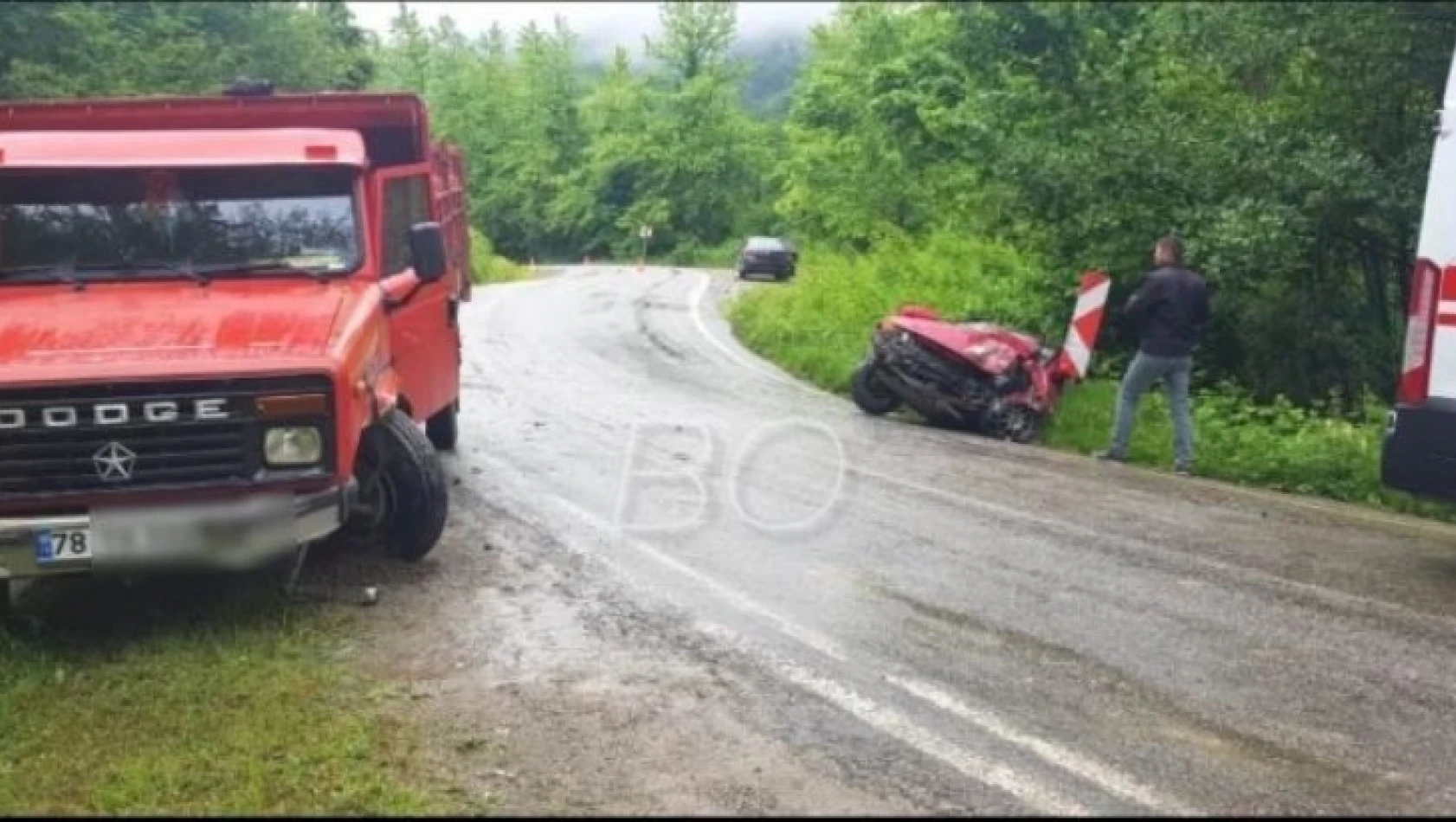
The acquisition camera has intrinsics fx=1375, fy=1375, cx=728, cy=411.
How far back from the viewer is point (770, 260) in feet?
144

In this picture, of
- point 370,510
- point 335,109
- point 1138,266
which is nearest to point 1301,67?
point 1138,266

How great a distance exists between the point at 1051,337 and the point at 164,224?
35.3 ft

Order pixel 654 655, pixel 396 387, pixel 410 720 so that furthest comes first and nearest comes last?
1. pixel 396 387
2. pixel 654 655
3. pixel 410 720

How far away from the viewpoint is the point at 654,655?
18.5 ft

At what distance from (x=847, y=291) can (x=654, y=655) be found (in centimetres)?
1744

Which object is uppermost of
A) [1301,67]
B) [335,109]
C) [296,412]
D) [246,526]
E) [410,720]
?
[1301,67]

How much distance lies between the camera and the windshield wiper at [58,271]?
6.81 meters

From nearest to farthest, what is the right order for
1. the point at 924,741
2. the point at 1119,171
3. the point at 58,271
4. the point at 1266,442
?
the point at 924,741, the point at 58,271, the point at 1266,442, the point at 1119,171

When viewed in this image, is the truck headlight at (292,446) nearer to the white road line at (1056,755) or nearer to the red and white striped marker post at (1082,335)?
the white road line at (1056,755)

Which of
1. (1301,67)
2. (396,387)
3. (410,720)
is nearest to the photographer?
(410,720)

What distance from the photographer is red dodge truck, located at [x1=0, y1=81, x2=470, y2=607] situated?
568 cm

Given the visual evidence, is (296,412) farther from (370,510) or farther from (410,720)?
(410,720)

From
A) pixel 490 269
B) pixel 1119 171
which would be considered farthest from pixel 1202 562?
pixel 490 269

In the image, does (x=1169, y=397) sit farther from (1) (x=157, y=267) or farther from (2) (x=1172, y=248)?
(1) (x=157, y=267)
